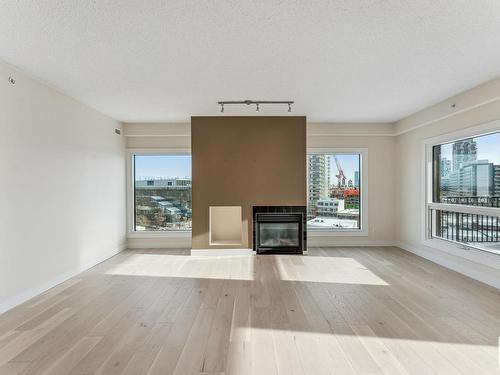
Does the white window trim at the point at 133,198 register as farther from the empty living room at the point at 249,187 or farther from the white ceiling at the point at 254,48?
the white ceiling at the point at 254,48

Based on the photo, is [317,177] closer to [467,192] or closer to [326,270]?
[326,270]

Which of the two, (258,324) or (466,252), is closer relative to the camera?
(258,324)

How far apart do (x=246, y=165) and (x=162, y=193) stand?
6.55 ft

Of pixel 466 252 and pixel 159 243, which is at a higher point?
pixel 466 252

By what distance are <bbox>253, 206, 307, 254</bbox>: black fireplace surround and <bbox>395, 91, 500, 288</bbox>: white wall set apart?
2021 mm

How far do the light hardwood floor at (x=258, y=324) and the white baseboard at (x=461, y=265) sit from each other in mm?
170

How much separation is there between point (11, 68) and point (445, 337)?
4.80 metres

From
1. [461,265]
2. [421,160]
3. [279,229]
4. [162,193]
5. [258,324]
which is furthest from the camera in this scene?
[162,193]

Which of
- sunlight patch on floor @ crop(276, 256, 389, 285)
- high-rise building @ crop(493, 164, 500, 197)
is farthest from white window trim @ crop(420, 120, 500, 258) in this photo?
sunlight patch on floor @ crop(276, 256, 389, 285)

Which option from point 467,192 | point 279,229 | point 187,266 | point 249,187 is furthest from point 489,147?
point 187,266

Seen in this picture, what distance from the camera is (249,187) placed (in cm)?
568

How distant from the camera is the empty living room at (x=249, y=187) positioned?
2297mm

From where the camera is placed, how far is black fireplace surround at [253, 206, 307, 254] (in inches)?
222

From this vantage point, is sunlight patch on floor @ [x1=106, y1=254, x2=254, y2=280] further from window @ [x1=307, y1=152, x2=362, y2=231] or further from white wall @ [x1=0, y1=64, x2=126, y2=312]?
window @ [x1=307, y1=152, x2=362, y2=231]
